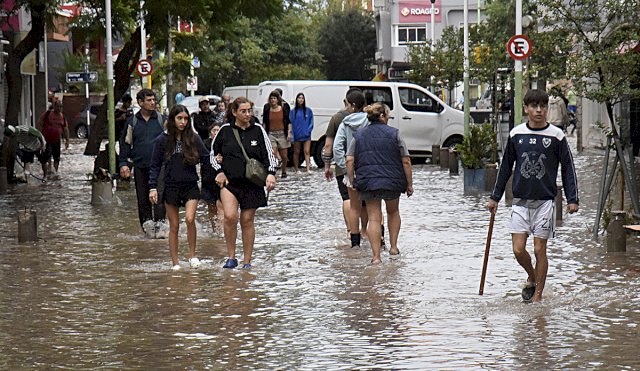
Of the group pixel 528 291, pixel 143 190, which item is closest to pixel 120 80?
pixel 143 190

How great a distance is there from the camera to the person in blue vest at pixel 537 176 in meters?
10.8

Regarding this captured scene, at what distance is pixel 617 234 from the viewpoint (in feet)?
46.6

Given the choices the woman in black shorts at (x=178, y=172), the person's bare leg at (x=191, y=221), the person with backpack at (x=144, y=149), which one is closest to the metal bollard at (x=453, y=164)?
the person with backpack at (x=144, y=149)

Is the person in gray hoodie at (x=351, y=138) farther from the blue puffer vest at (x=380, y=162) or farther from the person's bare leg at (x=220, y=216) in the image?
the person's bare leg at (x=220, y=216)

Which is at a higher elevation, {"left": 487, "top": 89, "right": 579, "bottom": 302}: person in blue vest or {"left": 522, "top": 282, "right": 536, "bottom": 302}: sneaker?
{"left": 487, "top": 89, "right": 579, "bottom": 302}: person in blue vest

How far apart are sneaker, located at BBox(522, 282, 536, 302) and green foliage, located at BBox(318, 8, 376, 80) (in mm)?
98748

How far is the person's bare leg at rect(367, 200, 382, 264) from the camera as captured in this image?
45.0 feet

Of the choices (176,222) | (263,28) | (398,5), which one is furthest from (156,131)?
(398,5)

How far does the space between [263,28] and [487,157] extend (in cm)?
6512

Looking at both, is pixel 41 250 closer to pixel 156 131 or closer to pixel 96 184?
pixel 156 131

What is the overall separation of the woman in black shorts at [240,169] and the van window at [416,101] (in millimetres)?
19654

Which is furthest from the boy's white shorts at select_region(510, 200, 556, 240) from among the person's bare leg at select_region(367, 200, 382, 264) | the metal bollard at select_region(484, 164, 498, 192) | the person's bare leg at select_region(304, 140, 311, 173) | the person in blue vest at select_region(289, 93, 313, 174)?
the person's bare leg at select_region(304, 140, 311, 173)

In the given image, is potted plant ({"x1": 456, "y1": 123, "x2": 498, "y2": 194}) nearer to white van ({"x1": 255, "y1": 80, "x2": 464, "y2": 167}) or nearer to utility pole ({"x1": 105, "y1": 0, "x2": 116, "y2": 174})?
utility pole ({"x1": 105, "y1": 0, "x2": 116, "y2": 174})

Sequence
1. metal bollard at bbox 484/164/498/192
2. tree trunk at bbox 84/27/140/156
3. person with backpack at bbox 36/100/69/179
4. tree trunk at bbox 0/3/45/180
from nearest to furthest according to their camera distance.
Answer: metal bollard at bbox 484/164/498/192 < tree trunk at bbox 0/3/45/180 < tree trunk at bbox 84/27/140/156 < person with backpack at bbox 36/100/69/179
